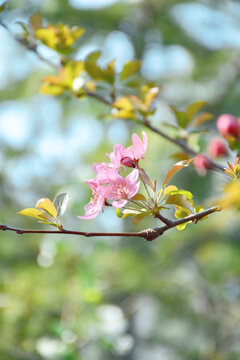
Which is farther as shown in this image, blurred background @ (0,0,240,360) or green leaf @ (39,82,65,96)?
blurred background @ (0,0,240,360)

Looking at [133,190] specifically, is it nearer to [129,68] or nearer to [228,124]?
[228,124]

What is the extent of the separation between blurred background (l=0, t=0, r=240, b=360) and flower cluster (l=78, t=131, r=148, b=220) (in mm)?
1019

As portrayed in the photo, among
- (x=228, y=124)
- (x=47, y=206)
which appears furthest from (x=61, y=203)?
(x=228, y=124)

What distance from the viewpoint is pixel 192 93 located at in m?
2.92

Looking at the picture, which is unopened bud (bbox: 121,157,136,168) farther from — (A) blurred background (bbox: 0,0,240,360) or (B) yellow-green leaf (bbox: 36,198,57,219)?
(A) blurred background (bbox: 0,0,240,360)

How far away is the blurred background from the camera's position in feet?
5.67

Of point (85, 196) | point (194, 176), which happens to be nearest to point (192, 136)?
point (85, 196)

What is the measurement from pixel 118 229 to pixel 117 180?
2125 mm

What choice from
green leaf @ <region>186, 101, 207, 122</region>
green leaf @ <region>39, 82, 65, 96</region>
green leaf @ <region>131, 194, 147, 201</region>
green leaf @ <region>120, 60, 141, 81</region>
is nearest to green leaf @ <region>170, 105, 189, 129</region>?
green leaf @ <region>186, 101, 207, 122</region>

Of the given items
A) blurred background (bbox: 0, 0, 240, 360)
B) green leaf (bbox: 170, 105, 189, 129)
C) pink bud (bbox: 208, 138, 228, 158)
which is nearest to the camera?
pink bud (bbox: 208, 138, 228, 158)

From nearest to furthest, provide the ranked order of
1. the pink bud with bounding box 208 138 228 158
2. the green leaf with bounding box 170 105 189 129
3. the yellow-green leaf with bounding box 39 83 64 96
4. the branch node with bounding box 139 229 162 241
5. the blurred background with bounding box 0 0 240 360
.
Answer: the branch node with bounding box 139 229 162 241 → the pink bud with bounding box 208 138 228 158 → the green leaf with bounding box 170 105 189 129 → the yellow-green leaf with bounding box 39 83 64 96 → the blurred background with bounding box 0 0 240 360

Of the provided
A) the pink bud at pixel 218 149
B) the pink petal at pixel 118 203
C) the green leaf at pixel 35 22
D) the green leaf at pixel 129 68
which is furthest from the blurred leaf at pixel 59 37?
the pink petal at pixel 118 203

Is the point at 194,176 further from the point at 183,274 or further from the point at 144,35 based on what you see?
the point at 144,35

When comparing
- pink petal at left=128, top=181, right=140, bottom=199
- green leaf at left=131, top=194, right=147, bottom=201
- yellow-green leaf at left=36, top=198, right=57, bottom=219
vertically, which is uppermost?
pink petal at left=128, top=181, right=140, bottom=199
